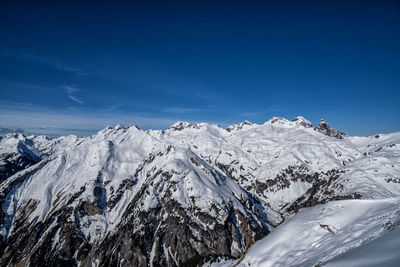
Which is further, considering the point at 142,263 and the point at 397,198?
the point at 142,263

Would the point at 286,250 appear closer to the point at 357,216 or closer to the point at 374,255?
the point at 357,216

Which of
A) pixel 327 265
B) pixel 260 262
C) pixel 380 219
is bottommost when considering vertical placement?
pixel 260 262

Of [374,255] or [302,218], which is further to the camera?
[302,218]

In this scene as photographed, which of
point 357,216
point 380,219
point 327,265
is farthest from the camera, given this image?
point 357,216

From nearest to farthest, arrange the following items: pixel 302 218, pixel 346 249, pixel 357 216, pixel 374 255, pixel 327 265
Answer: pixel 374 255 → pixel 327 265 → pixel 346 249 → pixel 357 216 → pixel 302 218

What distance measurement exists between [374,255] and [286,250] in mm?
11992

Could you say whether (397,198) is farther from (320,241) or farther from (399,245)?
(399,245)

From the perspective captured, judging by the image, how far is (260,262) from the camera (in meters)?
23.4

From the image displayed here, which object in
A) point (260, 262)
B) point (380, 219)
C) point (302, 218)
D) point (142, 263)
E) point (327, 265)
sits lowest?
point (142, 263)

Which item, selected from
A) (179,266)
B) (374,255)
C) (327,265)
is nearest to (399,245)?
(374,255)

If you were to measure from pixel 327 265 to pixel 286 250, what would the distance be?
9.43 metres

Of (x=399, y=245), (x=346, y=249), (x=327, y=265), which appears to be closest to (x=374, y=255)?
(x=399, y=245)

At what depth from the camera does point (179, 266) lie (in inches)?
7293

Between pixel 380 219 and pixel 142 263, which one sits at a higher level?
pixel 380 219
